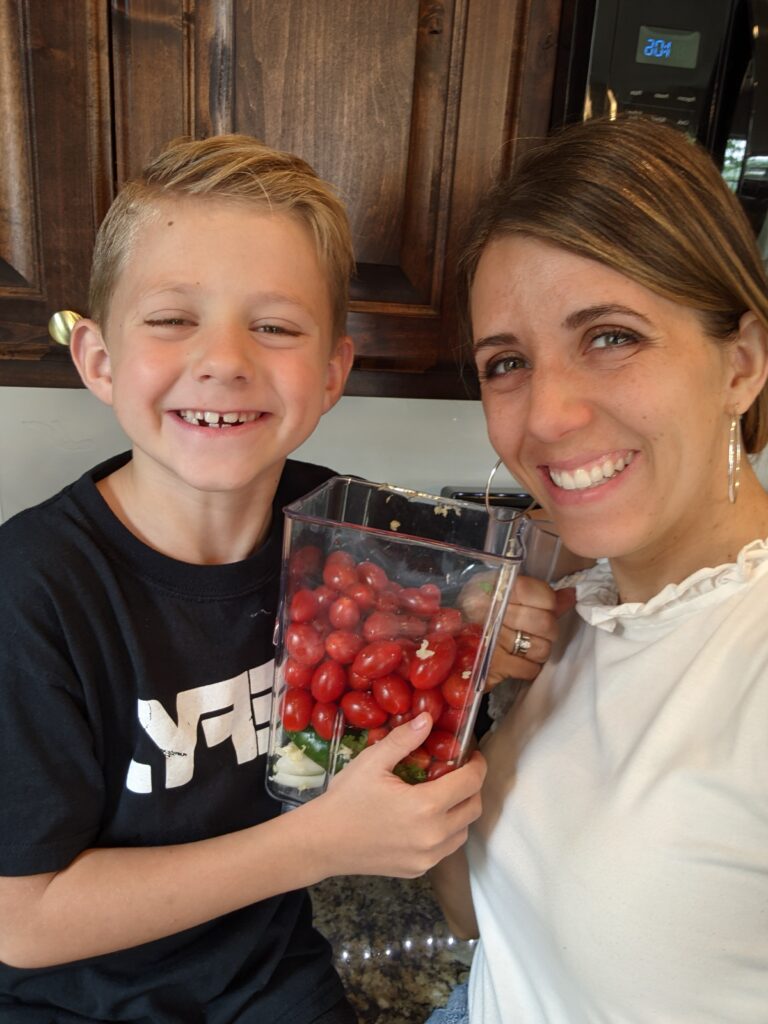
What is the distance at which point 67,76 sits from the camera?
0.81m

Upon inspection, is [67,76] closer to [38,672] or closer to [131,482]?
[131,482]

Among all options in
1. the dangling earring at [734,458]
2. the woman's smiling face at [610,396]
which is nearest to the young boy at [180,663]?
the woman's smiling face at [610,396]

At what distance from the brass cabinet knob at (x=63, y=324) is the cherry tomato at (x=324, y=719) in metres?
0.52

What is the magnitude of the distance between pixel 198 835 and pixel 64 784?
0.18 m

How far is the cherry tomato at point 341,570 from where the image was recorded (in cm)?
64

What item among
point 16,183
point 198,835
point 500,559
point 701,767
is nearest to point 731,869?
point 701,767

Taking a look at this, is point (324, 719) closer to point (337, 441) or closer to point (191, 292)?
point (191, 292)

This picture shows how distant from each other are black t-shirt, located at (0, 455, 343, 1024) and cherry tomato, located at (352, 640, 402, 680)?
0.75 feet

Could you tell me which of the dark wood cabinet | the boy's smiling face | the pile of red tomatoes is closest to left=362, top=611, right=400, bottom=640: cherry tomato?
the pile of red tomatoes

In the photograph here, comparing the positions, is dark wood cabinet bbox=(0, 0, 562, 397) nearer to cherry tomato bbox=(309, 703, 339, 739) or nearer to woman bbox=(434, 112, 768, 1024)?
woman bbox=(434, 112, 768, 1024)

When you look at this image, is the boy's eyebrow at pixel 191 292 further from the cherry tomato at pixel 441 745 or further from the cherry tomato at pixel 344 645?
the cherry tomato at pixel 441 745

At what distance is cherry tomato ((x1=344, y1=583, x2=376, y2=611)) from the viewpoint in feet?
2.08

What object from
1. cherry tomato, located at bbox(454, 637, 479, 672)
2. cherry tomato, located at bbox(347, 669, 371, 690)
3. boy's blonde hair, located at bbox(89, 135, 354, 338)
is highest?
boy's blonde hair, located at bbox(89, 135, 354, 338)

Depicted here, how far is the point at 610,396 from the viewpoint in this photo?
0.64 meters
